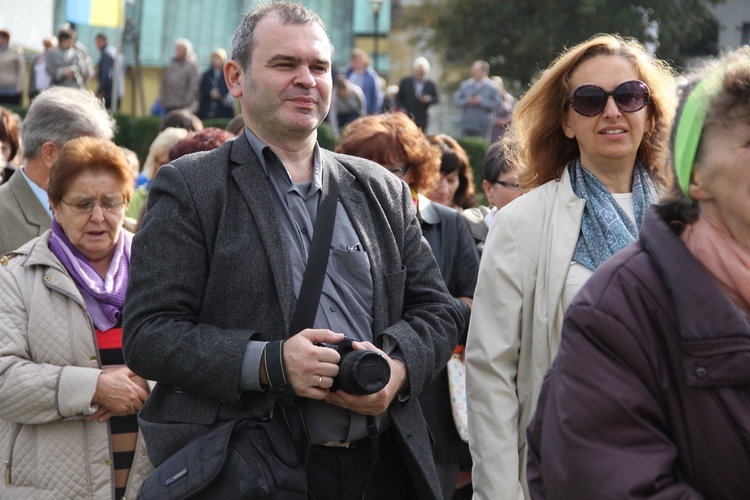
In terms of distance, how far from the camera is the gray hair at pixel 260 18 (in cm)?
359

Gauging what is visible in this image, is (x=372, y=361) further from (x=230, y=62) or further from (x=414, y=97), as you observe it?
(x=414, y=97)

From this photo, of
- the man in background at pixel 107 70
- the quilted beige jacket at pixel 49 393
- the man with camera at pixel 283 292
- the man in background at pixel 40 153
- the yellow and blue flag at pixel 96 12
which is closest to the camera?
the man with camera at pixel 283 292

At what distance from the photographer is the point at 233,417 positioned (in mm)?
3303

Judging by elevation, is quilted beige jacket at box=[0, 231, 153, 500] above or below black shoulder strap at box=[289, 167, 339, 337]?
below

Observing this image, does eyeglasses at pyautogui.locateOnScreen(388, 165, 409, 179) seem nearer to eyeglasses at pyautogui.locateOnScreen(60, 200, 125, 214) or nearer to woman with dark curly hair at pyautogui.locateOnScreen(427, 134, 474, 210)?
woman with dark curly hair at pyautogui.locateOnScreen(427, 134, 474, 210)

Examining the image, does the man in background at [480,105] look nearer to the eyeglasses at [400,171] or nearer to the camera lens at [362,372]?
the eyeglasses at [400,171]

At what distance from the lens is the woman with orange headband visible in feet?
7.13

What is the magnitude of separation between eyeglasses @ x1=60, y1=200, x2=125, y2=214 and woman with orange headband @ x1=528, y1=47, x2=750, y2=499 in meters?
2.66

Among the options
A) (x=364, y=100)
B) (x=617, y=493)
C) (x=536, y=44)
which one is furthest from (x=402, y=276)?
(x=536, y=44)

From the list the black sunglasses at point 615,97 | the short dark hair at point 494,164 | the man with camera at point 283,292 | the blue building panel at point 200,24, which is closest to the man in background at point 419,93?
the blue building panel at point 200,24

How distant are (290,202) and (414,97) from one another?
67.7 feet

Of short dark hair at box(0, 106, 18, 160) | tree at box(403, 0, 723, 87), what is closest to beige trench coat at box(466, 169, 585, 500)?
short dark hair at box(0, 106, 18, 160)

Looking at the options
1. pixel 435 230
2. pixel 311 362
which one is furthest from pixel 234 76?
pixel 435 230

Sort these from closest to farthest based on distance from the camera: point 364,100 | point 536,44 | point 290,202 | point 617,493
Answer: point 617,493
point 290,202
point 364,100
point 536,44
